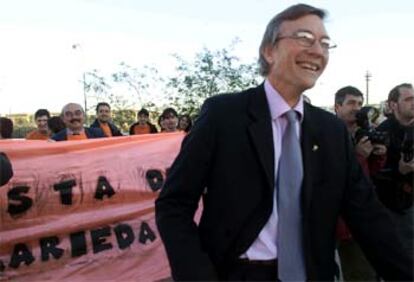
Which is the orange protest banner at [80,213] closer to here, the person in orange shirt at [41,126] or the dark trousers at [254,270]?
the person in orange shirt at [41,126]

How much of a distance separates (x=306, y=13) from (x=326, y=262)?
2.63 ft

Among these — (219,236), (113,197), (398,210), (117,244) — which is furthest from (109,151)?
(219,236)

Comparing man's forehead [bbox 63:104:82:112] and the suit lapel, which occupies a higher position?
the suit lapel

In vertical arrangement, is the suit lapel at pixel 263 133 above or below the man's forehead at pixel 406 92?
above

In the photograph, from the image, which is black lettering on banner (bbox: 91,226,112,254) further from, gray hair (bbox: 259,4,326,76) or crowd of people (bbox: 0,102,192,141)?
gray hair (bbox: 259,4,326,76)

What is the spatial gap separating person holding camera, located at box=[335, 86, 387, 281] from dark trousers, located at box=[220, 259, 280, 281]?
230 cm

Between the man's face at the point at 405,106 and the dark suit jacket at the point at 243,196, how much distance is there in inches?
106

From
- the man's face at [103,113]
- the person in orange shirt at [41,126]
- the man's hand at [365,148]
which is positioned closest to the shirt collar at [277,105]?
the man's hand at [365,148]

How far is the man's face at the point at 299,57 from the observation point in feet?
6.15

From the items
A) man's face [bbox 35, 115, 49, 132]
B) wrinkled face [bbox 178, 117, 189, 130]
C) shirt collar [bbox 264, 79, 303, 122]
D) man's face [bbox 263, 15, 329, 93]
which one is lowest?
wrinkled face [bbox 178, 117, 189, 130]

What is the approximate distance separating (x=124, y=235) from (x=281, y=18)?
12.6 feet

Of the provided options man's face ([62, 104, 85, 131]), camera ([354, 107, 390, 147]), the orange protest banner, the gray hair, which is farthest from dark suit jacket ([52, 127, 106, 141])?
the gray hair

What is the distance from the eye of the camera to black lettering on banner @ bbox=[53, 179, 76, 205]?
5176 mm

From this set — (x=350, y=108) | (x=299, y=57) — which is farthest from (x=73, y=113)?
(x=299, y=57)
